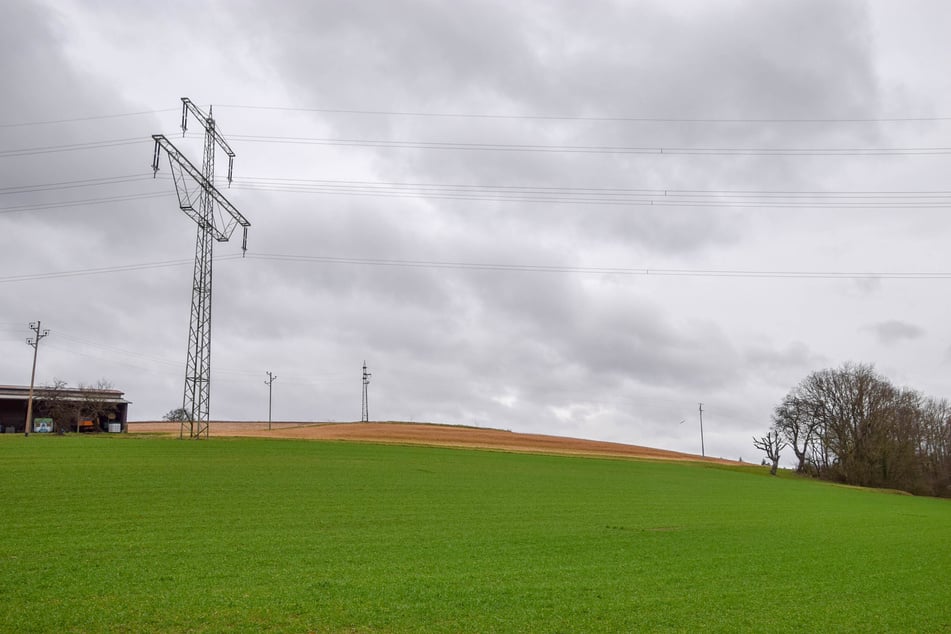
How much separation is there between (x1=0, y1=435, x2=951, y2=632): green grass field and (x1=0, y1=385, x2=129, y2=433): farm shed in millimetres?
48024

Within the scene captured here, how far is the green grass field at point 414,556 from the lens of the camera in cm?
1409

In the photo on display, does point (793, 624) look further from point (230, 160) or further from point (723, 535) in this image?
point (230, 160)

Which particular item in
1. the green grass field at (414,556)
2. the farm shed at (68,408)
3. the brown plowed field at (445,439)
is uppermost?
the farm shed at (68,408)

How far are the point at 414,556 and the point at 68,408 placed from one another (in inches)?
2973

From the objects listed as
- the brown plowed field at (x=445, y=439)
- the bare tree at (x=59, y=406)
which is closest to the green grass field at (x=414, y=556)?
the brown plowed field at (x=445, y=439)

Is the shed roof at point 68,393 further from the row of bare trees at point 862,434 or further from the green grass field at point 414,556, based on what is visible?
the row of bare trees at point 862,434

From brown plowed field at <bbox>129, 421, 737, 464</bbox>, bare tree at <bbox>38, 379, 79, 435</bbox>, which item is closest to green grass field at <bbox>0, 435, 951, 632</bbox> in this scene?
brown plowed field at <bbox>129, 421, 737, 464</bbox>

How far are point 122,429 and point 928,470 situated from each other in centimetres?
9627

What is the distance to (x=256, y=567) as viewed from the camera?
17.3 metres

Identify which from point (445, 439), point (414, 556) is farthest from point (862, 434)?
point (414, 556)

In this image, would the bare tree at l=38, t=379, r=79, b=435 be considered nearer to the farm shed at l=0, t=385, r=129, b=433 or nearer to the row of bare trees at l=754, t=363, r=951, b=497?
the farm shed at l=0, t=385, r=129, b=433

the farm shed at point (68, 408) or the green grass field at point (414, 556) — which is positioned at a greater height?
the farm shed at point (68, 408)

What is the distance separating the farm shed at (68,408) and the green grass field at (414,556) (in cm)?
4802

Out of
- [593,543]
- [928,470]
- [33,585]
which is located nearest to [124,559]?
[33,585]
